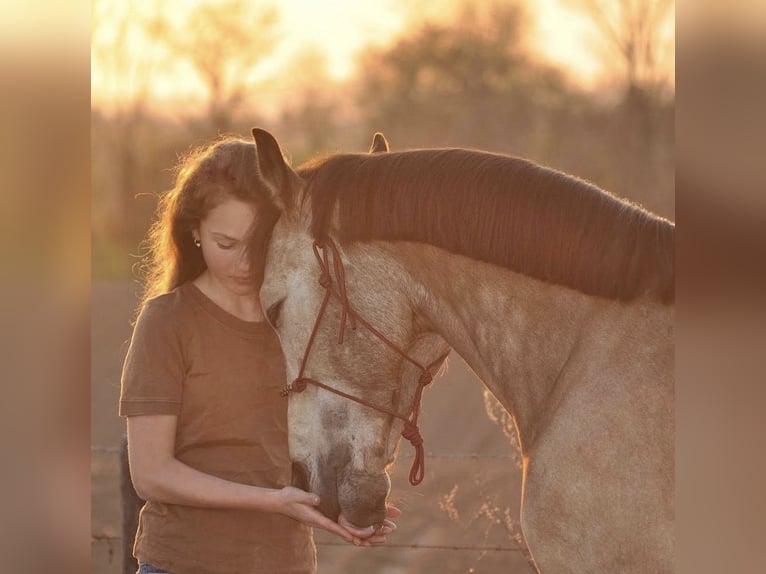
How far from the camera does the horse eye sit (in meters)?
1.59

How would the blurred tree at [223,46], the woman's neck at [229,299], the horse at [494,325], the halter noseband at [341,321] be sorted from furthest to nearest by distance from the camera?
the blurred tree at [223,46], the woman's neck at [229,299], the halter noseband at [341,321], the horse at [494,325]

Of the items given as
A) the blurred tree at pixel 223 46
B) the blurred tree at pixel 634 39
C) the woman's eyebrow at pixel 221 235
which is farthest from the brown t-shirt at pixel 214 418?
the blurred tree at pixel 634 39

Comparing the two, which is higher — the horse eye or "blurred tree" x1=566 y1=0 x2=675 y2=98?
"blurred tree" x1=566 y1=0 x2=675 y2=98

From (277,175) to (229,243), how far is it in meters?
0.23

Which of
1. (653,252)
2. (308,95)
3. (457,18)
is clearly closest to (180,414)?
(653,252)

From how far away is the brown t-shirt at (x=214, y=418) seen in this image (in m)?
1.64

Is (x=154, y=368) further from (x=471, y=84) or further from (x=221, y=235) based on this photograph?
(x=471, y=84)

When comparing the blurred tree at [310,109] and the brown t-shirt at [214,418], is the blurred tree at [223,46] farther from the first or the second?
the brown t-shirt at [214,418]

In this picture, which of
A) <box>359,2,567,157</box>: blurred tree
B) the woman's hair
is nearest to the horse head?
the woman's hair

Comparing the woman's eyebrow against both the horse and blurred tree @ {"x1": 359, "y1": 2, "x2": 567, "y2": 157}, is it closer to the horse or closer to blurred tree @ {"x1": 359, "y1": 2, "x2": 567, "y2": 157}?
the horse

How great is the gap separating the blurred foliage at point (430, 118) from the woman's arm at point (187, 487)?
6.20 ft

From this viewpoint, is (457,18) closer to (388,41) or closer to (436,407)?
(388,41)

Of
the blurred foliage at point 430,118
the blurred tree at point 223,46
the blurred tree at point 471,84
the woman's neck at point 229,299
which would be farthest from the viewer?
the blurred tree at point 471,84

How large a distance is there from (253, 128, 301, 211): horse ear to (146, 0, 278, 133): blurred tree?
1808 mm
